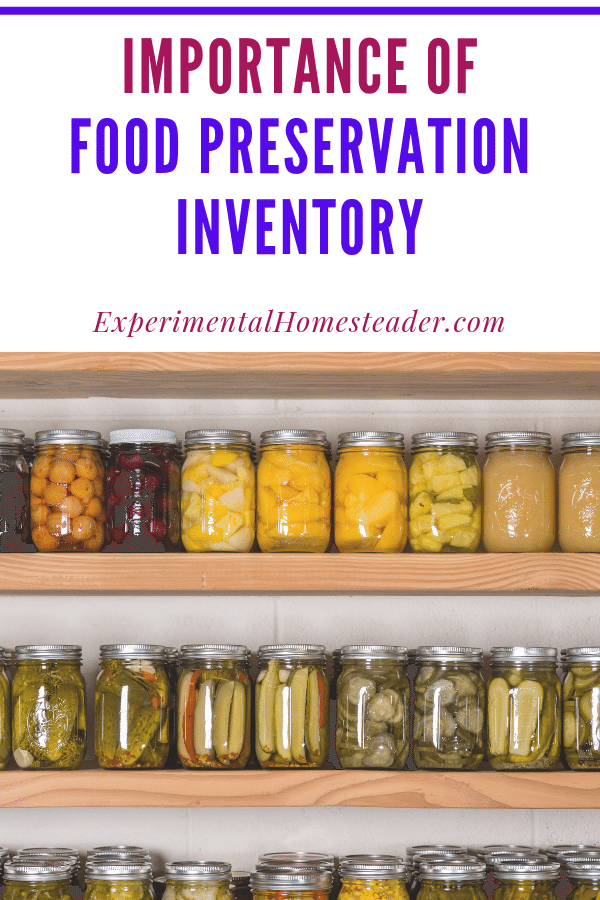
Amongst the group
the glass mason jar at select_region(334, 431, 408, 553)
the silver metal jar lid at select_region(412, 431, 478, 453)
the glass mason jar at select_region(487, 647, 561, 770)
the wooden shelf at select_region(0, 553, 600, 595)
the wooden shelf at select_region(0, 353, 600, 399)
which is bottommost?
the glass mason jar at select_region(487, 647, 561, 770)

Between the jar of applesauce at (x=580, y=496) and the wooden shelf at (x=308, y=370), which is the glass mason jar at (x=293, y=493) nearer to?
the wooden shelf at (x=308, y=370)

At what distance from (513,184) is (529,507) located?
0.54 meters

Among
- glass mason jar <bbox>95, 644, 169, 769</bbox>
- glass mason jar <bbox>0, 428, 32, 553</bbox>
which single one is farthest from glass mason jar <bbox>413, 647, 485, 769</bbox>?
glass mason jar <bbox>0, 428, 32, 553</bbox>

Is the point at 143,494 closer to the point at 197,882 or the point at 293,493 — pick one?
Result: the point at 293,493

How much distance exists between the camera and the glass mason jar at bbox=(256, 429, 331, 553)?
1.50 metres

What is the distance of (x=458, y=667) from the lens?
1497 mm

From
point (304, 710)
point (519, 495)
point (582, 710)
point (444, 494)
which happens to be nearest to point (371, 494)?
point (444, 494)

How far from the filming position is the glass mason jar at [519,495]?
1.51 m

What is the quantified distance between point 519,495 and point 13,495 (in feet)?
2.40

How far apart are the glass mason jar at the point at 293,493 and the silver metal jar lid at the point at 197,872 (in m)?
0.44

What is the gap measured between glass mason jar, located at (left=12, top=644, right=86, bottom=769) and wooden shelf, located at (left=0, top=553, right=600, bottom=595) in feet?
0.40

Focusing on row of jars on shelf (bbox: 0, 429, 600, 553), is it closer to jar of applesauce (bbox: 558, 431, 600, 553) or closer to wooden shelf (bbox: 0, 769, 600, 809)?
jar of applesauce (bbox: 558, 431, 600, 553)

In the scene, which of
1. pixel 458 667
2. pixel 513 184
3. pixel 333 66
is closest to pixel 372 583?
pixel 458 667

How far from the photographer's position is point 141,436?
5.01ft
